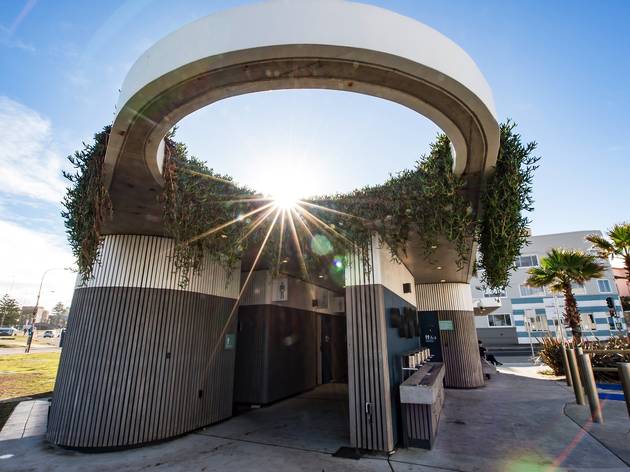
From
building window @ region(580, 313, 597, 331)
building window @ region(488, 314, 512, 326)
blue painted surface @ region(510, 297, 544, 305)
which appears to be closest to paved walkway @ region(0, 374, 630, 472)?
building window @ region(580, 313, 597, 331)

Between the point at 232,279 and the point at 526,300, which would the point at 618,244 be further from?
the point at 526,300

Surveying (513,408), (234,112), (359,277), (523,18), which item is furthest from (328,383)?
(523,18)

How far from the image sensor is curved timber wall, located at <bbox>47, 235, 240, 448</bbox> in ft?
16.1

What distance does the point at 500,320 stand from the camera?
2316 centimetres

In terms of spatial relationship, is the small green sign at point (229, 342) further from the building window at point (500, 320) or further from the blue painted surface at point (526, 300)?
the blue painted surface at point (526, 300)

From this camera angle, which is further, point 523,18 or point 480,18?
point 523,18

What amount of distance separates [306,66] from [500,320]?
84.6ft

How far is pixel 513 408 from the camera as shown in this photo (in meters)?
6.83

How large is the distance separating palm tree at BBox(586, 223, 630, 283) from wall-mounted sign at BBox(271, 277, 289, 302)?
8.85 m

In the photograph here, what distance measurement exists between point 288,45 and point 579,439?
21.7 feet

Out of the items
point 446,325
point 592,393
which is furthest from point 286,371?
point 592,393

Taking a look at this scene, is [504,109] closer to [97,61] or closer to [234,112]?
[234,112]

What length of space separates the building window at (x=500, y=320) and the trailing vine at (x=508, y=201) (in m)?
21.9

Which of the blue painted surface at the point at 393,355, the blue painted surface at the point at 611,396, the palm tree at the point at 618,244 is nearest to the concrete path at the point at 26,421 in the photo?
the blue painted surface at the point at 393,355
